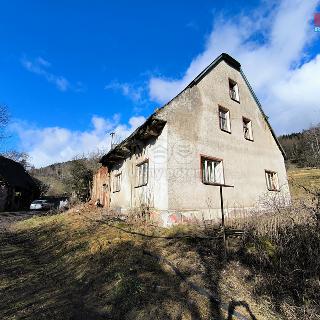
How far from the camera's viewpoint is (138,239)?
8.47 metres

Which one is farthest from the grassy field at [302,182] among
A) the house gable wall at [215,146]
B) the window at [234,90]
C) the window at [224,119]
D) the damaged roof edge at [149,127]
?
the window at [234,90]

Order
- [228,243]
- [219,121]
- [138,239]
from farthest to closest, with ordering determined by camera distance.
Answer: [219,121] < [138,239] < [228,243]

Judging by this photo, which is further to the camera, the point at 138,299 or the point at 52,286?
the point at 52,286

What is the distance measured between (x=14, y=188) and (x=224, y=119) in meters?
30.1

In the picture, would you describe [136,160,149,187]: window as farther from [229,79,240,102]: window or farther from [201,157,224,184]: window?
[229,79,240,102]: window

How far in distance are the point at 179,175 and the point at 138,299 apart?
6304 millimetres

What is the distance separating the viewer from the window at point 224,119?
46.2 ft

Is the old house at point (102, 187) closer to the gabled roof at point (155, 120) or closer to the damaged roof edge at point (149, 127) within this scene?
the gabled roof at point (155, 120)

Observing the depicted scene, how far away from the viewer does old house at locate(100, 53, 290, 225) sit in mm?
10953

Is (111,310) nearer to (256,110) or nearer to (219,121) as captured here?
(219,121)

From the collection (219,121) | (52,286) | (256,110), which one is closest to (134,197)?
(219,121)

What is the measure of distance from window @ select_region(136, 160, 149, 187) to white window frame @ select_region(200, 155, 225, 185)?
259cm

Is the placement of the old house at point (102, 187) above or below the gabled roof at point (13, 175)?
below

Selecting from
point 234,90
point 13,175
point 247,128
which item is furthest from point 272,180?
point 13,175
